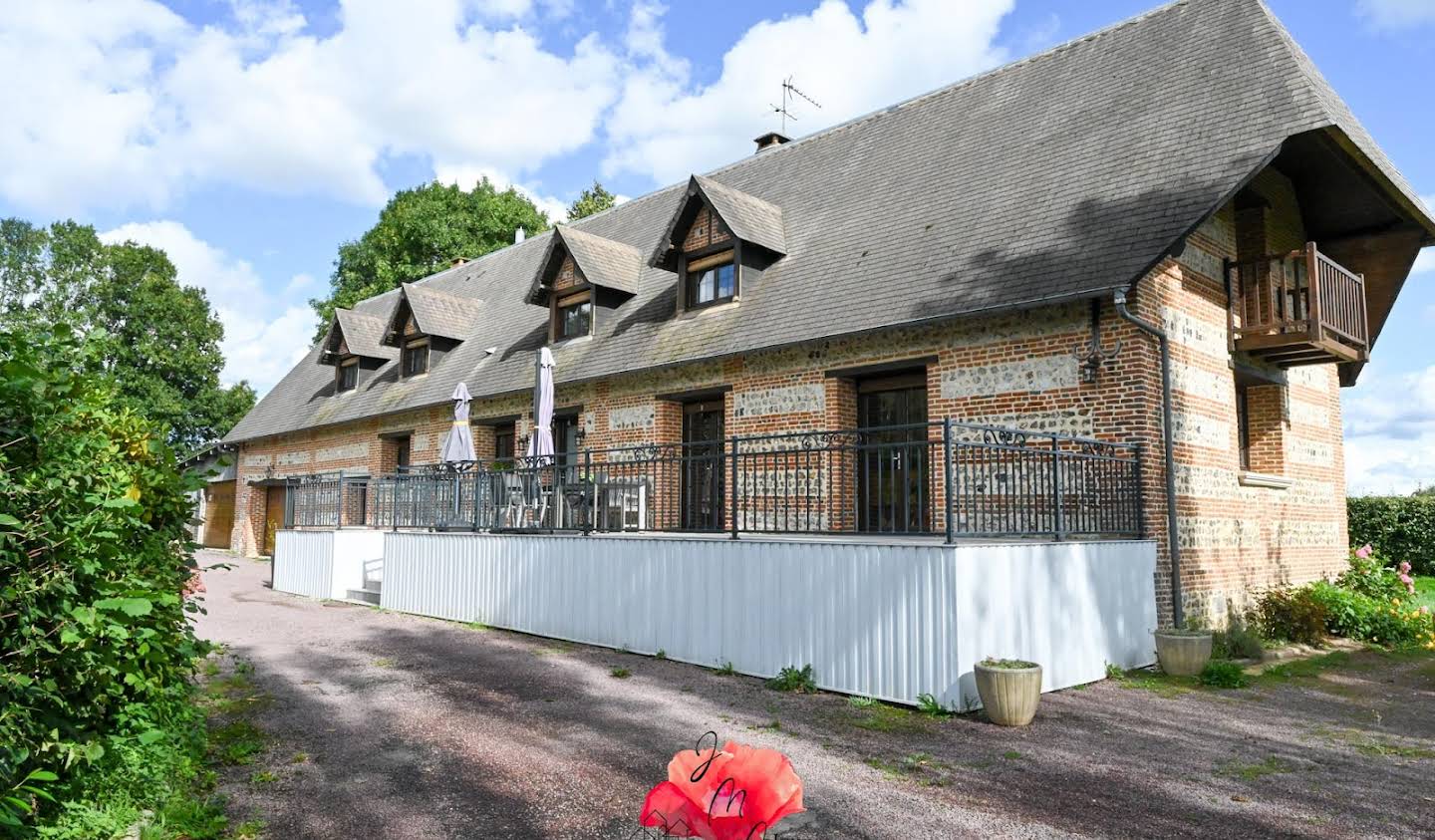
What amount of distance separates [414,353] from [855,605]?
15.5 meters

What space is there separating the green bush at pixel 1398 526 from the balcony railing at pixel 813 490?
41.3 feet

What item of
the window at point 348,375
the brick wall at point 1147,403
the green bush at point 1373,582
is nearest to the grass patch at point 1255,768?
the brick wall at point 1147,403

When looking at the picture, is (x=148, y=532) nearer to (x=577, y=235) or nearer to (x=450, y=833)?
(x=450, y=833)

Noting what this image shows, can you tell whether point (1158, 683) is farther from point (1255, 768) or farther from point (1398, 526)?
point (1398, 526)

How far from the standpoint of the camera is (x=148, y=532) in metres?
4.84

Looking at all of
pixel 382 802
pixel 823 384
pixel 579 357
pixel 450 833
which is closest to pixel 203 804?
pixel 382 802

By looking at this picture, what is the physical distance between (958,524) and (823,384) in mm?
2778

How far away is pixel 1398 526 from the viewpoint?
1819 centimetres

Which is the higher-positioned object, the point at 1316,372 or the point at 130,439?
the point at 1316,372

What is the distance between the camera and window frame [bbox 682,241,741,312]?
1350 centimetres

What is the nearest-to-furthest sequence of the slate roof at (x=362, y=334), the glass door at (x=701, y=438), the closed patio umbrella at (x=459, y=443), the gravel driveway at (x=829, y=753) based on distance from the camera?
the gravel driveway at (x=829, y=753) < the glass door at (x=701, y=438) < the closed patio umbrella at (x=459, y=443) < the slate roof at (x=362, y=334)

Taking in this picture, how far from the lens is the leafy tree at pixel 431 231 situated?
3241 cm

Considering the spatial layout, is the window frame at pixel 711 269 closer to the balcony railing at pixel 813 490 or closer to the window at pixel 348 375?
the balcony railing at pixel 813 490

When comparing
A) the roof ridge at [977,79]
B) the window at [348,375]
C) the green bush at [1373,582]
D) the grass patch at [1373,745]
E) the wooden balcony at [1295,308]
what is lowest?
the grass patch at [1373,745]
